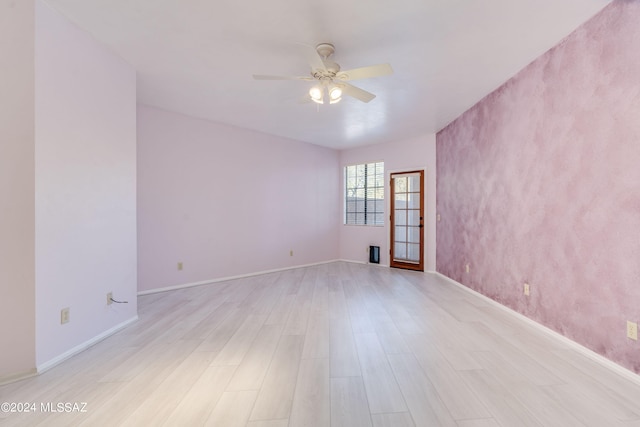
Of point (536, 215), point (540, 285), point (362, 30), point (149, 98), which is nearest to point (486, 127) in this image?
point (536, 215)

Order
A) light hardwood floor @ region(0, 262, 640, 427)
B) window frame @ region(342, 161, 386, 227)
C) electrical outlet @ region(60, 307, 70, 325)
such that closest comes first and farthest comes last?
light hardwood floor @ region(0, 262, 640, 427) < electrical outlet @ region(60, 307, 70, 325) < window frame @ region(342, 161, 386, 227)

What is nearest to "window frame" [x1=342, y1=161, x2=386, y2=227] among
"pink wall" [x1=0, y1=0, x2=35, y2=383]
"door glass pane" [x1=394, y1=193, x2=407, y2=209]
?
"door glass pane" [x1=394, y1=193, x2=407, y2=209]

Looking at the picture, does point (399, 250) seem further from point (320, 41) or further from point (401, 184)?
point (320, 41)

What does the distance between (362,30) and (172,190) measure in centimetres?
350

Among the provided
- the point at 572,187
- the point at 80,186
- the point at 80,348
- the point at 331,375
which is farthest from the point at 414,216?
the point at 80,348

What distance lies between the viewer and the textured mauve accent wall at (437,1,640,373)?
6.46ft

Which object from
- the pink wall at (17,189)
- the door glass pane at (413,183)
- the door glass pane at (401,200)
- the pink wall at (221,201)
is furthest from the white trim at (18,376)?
the door glass pane at (413,183)

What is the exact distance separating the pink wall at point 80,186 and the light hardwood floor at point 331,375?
34cm

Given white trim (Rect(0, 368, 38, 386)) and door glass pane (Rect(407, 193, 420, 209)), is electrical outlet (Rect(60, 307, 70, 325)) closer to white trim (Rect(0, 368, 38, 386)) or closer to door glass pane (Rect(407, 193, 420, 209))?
white trim (Rect(0, 368, 38, 386))

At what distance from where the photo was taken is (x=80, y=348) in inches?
93.5

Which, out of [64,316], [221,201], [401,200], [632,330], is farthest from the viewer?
[401,200]

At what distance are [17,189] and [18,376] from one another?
1.30m

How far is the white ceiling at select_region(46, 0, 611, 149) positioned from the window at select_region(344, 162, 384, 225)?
2648mm

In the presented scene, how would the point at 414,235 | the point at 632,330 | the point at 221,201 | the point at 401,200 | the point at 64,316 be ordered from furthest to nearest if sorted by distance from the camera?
1. the point at 401,200
2. the point at 414,235
3. the point at 221,201
4. the point at 64,316
5. the point at 632,330
